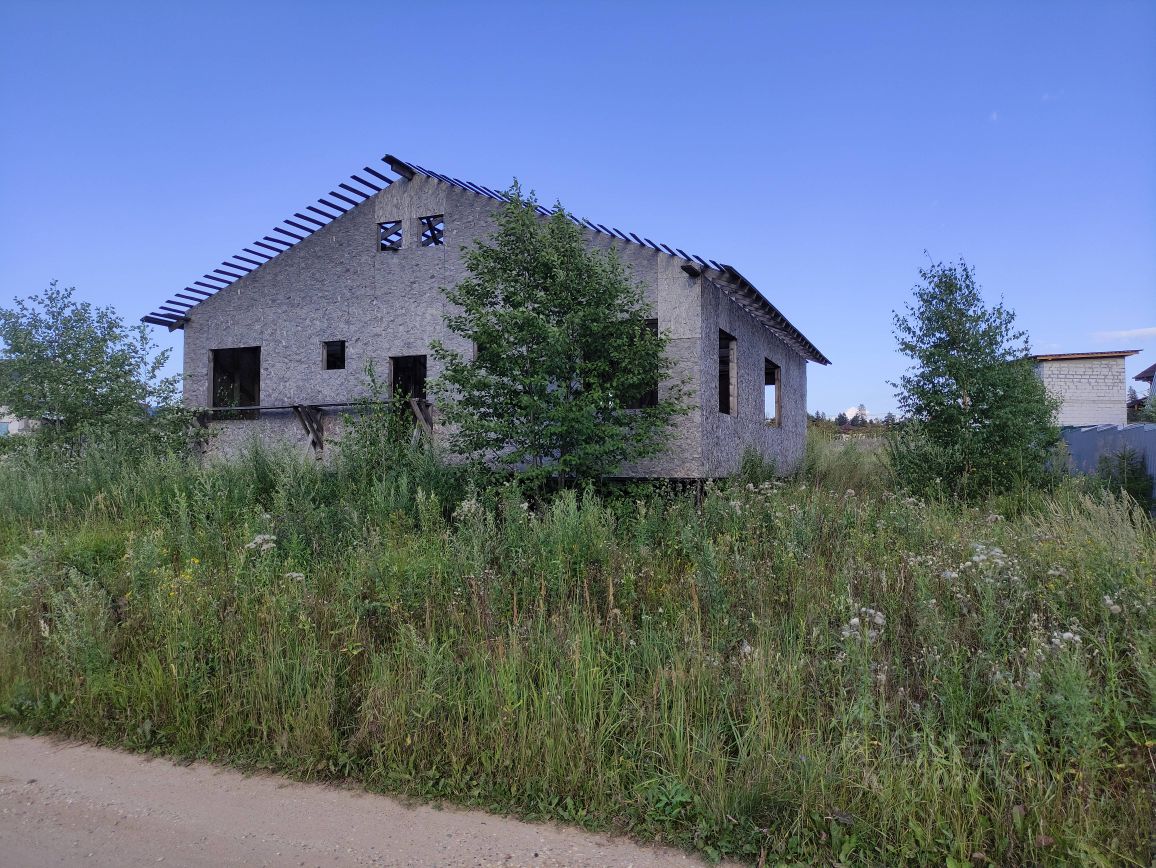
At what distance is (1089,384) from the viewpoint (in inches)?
1188

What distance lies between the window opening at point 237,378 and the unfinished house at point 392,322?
0.17 feet

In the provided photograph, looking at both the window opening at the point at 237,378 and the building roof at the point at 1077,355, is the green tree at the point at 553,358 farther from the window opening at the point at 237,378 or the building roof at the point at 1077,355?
the building roof at the point at 1077,355

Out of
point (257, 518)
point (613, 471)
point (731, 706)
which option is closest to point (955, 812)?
point (731, 706)

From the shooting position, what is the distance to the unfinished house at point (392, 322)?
1224 centimetres

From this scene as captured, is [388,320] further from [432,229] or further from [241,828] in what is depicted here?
[241,828]

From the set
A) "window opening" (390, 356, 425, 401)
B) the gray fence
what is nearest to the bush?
the gray fence

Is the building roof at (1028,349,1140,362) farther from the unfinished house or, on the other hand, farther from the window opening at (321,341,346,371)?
the window opening at (321,341,346,371)

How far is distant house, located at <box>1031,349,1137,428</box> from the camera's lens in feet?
98.1

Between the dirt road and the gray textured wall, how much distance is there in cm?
887

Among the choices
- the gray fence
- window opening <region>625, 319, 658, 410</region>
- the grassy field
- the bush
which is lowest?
the grassy field

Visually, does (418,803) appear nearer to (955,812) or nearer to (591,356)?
(955,812)

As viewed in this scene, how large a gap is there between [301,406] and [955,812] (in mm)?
14078

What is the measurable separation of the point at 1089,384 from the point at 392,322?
29624 mm

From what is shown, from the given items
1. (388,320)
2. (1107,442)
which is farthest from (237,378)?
(1107,442)
